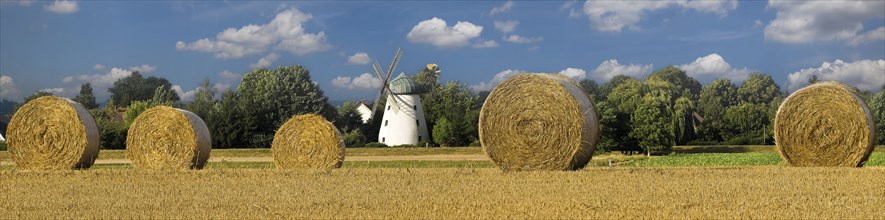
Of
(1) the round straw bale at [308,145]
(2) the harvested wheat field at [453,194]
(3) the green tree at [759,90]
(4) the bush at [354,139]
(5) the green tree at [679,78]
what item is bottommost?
(2) the harvested wheat field at [453,194]

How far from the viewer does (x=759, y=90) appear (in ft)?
325

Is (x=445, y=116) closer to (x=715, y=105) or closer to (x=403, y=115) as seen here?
(x=403, y=115)

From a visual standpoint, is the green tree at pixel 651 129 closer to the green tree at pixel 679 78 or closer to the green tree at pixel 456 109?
the green tree at pixel 456 109

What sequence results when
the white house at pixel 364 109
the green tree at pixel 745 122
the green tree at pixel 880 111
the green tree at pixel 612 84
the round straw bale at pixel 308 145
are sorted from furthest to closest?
the green tree at pixel 612 84 < the white house at pixel 364 109 < the green tree at pixel 745 122 < the green tree at pixel 880 111 < the round straw bale at pixel 308 145

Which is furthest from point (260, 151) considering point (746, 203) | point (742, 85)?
point (742, 85)

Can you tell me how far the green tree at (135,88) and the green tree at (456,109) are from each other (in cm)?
5021

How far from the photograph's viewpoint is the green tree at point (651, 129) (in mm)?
43719

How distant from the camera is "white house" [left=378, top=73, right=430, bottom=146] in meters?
58.8

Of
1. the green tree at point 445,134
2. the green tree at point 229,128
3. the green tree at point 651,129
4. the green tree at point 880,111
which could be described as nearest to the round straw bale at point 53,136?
the green tree at point 229,128

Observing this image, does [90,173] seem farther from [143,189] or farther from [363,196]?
[363,196]

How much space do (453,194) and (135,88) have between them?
4288 inches

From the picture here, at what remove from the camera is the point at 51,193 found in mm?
15500

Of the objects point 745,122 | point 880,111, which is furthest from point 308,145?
point 880,111

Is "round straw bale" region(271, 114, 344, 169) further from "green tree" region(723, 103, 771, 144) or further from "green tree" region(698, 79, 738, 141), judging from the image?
"green tree" region(698, 79, 738, 141)
